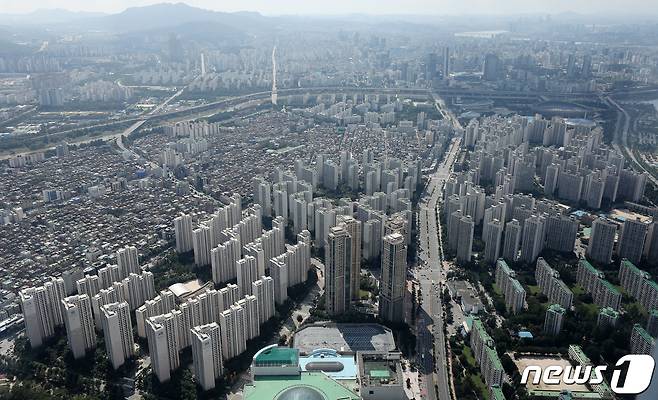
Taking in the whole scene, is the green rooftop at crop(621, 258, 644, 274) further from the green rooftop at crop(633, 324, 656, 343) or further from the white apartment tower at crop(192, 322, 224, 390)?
the white apartment tower at crop(192, 322, 224, 390)

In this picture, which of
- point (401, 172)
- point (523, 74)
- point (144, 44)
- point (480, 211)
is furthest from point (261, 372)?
point (144, 44)

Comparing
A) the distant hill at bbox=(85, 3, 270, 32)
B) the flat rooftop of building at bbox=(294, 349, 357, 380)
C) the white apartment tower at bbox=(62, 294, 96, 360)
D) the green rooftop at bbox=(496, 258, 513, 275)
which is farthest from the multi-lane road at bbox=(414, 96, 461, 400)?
the distant hill at bbox=(85, 3, 270, 32)

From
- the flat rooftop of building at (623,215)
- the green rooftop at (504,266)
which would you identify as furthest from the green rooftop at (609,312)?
the flat rooftop of building at (623,215)

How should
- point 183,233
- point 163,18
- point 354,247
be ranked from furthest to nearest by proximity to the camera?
point 163,18, point 183,233, point 354,247

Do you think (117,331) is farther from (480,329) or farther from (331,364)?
(480,329)

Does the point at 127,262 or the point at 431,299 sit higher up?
the point at 127,262

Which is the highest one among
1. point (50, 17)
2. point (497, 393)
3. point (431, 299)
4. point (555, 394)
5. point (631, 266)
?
point (50, 17)

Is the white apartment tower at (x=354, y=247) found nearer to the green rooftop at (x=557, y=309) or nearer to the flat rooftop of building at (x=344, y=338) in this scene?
the flat rooftop of building at (x=344, y=338)

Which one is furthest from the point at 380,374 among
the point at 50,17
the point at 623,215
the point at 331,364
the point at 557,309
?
the point at 50,17
